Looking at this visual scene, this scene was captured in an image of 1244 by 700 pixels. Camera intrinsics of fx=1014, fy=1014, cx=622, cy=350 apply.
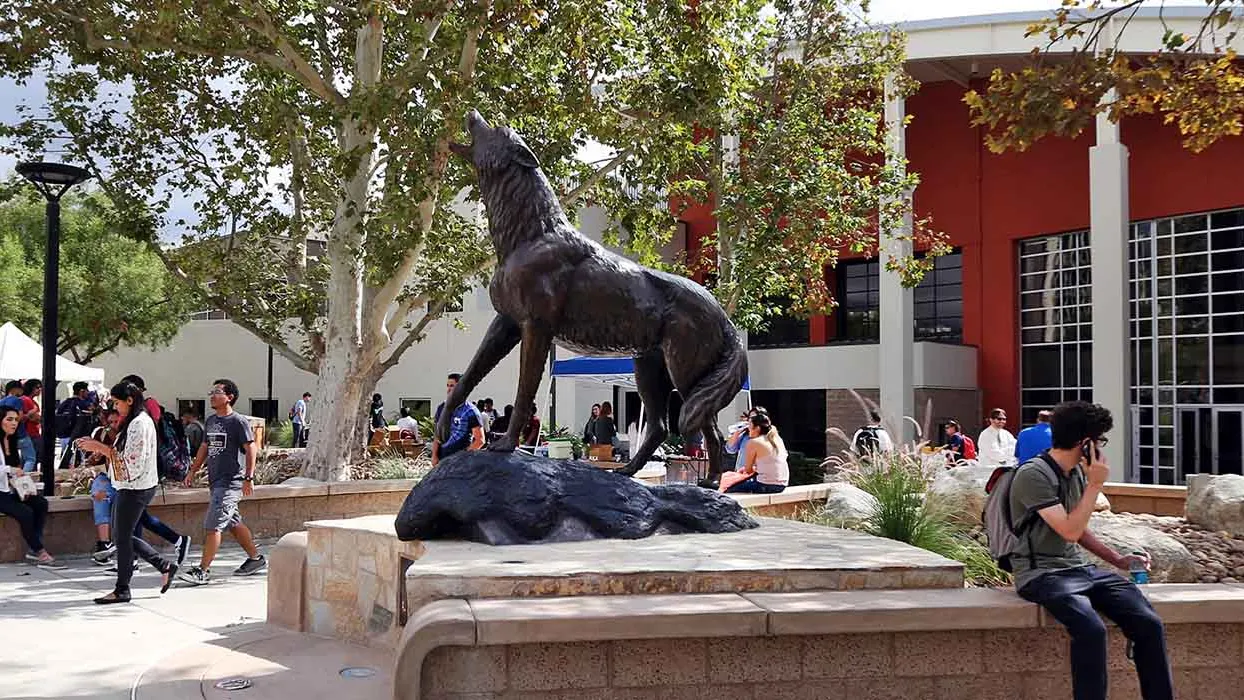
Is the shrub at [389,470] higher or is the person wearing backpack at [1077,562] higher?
the person wearing backpack at [1077,562]

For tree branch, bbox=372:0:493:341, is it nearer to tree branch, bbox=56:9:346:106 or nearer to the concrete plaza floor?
tree branch, bbox=56:9:346:106

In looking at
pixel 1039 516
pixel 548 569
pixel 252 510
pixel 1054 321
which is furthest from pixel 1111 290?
pixel 548 569

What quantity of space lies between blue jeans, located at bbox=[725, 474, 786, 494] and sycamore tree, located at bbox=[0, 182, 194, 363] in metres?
23.2

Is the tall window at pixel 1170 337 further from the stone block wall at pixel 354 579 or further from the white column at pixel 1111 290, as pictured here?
the stone block wall at pixel 354 579

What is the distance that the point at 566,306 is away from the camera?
19.7 feet

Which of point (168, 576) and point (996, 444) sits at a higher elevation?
point (996, 444)

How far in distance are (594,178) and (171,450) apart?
618cm

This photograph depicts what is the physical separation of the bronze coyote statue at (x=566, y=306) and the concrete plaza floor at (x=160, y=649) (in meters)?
1.61

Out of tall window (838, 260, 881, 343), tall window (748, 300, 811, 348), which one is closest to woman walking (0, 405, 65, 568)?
tall window (748, 300, 811, 348)

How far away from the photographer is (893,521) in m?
7.39

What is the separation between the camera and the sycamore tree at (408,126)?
11.5 meters

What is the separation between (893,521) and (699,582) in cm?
322

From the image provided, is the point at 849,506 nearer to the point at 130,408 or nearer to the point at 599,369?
the point at 130,408

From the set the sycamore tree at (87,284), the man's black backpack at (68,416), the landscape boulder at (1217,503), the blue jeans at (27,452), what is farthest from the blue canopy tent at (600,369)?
the sycamore tree at (87,284)
